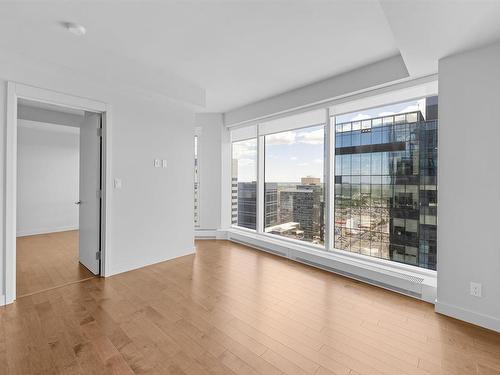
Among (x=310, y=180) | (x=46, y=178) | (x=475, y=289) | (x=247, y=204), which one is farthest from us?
(x=46, y=178)

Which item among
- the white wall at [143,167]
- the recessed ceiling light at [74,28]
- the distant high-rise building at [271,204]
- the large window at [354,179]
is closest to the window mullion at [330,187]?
the large window at [354,179]

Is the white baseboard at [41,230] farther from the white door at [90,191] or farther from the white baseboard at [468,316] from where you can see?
the white baseboard at [468,316]

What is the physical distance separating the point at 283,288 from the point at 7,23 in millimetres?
4021

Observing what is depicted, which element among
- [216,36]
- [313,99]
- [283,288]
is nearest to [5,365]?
[283,288]

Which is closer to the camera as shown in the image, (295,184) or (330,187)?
(330,187)

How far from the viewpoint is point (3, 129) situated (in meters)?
2.62

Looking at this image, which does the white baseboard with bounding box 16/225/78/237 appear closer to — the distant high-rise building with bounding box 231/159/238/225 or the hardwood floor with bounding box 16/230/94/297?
the hardwood floor with bounding box 16/230/94/297

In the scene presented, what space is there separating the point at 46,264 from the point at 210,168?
331cm

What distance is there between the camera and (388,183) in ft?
11.1

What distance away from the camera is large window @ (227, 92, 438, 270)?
10.2ft

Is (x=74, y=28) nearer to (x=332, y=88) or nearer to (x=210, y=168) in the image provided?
(x=332, y=88)

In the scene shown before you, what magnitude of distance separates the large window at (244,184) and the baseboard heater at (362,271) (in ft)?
2.93

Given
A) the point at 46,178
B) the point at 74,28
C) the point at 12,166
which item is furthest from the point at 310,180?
the point at 46,178

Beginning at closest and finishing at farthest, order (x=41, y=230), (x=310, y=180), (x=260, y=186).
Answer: (x=310, y=180)
(x=260, y=186)
(x=41, y=230)
